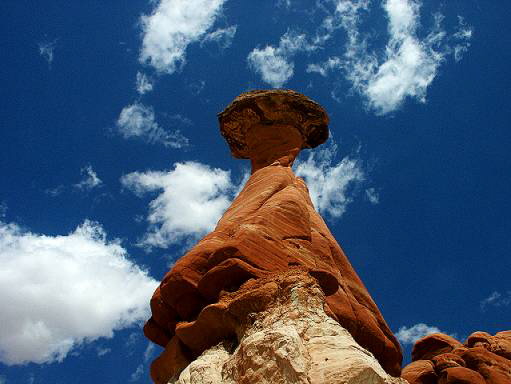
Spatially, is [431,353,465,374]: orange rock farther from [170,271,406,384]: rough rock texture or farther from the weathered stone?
[170,271,406,384]: rough rock texture

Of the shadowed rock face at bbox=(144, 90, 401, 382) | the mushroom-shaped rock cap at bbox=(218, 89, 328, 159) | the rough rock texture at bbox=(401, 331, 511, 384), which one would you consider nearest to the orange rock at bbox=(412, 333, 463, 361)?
the rough rock texture at bbox=(401, 331, 511, 384)

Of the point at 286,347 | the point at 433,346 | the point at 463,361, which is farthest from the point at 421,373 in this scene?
the point at 286,347

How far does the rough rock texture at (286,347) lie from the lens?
6613mm

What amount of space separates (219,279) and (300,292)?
5.54 ft

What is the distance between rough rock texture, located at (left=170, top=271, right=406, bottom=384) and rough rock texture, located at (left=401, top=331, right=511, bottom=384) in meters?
10.3

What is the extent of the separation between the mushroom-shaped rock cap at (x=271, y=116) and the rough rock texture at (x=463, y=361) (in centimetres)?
795

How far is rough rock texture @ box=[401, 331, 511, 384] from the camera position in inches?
667

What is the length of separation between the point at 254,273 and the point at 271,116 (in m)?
9.07

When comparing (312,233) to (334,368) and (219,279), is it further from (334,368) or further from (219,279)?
(334,368)

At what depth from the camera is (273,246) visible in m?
10.0

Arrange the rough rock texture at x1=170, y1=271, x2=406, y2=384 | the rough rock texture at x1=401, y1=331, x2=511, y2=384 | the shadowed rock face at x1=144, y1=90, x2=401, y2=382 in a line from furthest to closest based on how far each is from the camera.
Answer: the rough rock texture at x1=401, y1=331, x2=511, y2=384 → the shadowed rock face at x1=144, y1=90, x2=401, y2=382 → the rough rock texture at x1=170, y1=271, x2=406, y2=384

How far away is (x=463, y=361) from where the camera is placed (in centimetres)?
1817

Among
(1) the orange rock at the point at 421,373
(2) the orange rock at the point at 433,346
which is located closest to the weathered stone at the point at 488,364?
(1) the orange rock at the point at 421,373

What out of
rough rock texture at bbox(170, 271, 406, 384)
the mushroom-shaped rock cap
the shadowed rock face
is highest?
the mushroom-shaped rock cap
